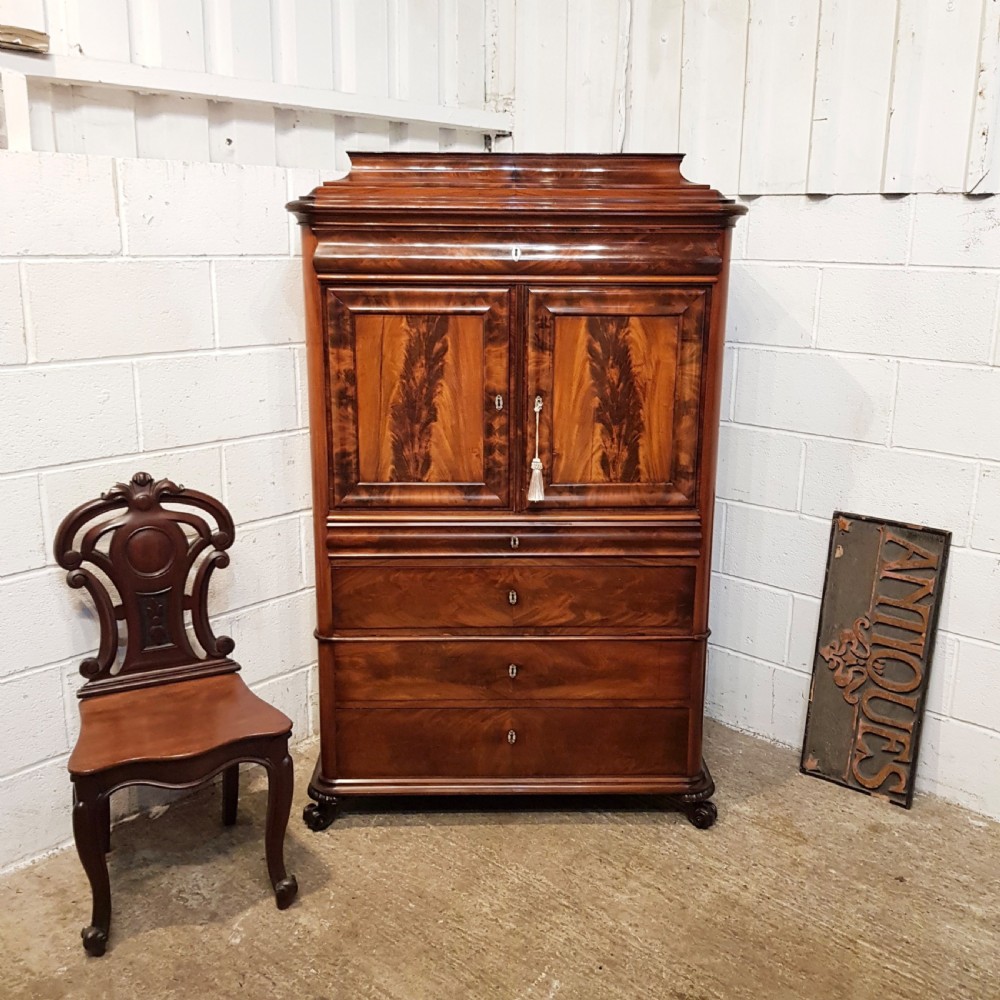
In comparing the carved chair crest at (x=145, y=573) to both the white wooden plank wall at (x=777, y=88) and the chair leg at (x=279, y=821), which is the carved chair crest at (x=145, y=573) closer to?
the chair leg at (x=279, y=821)

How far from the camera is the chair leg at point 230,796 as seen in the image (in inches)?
97.4

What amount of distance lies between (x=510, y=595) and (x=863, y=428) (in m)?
1.05

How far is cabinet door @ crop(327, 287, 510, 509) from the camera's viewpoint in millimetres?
2266

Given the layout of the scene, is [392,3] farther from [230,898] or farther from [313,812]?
[230,898]

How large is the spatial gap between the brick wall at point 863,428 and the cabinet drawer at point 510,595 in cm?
59

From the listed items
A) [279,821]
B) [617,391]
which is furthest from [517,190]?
[279,821]

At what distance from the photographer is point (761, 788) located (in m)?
2.73

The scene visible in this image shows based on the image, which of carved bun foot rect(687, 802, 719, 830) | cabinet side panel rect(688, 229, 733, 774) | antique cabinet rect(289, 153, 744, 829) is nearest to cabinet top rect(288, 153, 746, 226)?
antique cabinet rect(289, 153, 744, 829)

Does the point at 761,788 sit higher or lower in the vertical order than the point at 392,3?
lower

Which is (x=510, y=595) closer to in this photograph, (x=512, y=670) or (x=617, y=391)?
(x=512, y=670)

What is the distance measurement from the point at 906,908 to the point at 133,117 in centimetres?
251

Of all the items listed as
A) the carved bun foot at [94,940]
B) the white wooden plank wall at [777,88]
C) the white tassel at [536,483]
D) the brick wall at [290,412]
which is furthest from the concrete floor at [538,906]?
the white wooden plank wall at [777,88]

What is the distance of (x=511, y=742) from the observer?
8.23ft

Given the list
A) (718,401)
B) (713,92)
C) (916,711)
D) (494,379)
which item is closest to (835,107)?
(713,92)
